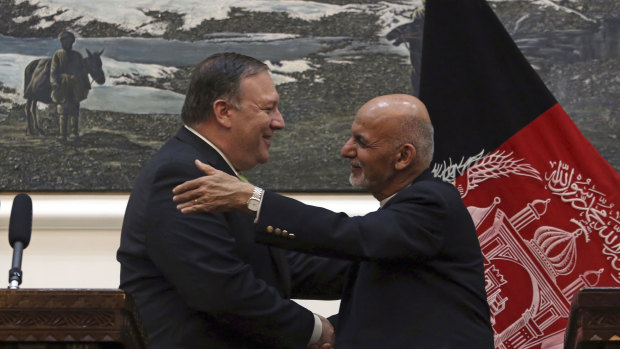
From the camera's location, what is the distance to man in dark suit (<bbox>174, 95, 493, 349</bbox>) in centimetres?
308

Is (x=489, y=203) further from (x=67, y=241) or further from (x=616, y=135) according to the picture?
(x=67, y=241)

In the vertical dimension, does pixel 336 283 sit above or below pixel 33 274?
above

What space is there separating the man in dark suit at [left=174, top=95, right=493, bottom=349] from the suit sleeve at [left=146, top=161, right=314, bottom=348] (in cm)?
12

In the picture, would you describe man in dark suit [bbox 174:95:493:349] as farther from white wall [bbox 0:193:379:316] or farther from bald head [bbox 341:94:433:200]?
white wall [bbox 0:193:379:316]

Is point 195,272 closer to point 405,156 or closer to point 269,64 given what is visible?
point 405,156

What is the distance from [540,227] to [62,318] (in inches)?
104

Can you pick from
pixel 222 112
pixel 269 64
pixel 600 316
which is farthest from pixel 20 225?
pixel 269 64

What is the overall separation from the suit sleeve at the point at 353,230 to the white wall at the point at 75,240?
1937 millimetres

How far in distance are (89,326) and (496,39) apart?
279cm

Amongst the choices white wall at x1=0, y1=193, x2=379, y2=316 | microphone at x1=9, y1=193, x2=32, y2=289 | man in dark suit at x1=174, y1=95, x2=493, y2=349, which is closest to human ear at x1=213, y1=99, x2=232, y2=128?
man in dark suit at x1=174, y1=95, x2=493, y2=349

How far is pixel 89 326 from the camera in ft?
7.63

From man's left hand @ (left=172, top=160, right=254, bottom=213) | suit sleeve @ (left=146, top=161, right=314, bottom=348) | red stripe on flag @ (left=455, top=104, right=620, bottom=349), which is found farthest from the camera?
red stripe on flag @ (left=455, top=104, right=620, bottom=349)

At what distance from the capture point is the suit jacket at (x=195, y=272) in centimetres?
315

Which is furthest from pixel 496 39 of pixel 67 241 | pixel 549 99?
pixel 67 241
